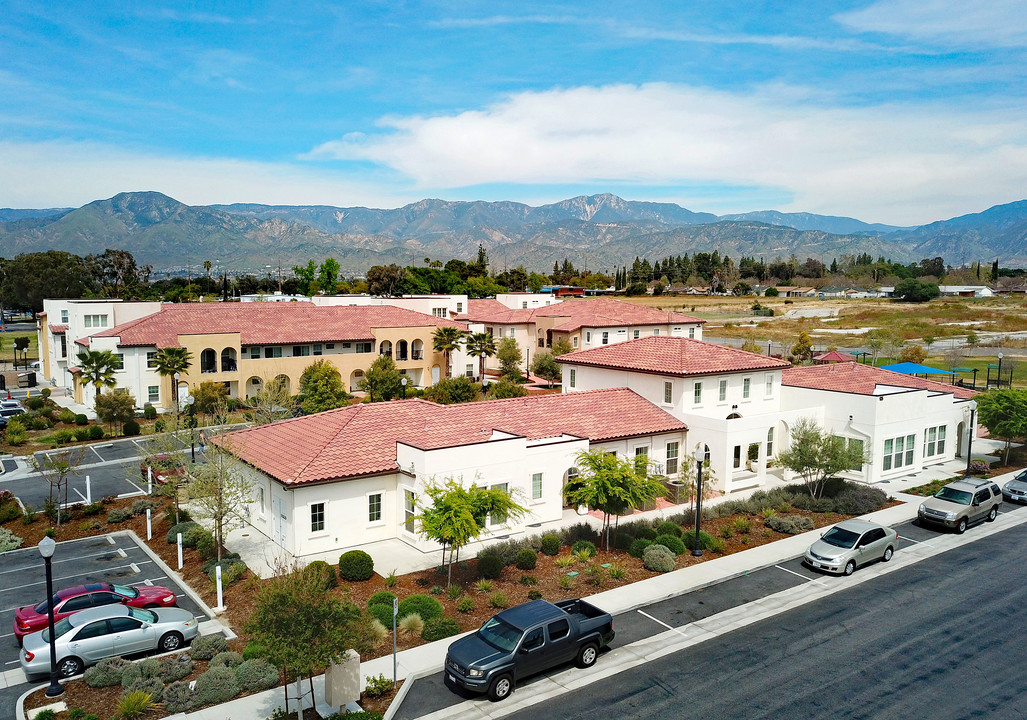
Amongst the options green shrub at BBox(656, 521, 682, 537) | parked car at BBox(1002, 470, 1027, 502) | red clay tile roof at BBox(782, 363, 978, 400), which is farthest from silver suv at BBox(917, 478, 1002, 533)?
green shrub at BBox(656, 521, 682, 537)

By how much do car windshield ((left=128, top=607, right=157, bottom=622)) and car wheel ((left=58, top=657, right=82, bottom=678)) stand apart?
152 centimetres

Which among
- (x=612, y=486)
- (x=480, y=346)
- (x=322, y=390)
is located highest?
(x=480, y=346)

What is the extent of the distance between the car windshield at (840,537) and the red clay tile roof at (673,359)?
Answer: 11444 millimetres

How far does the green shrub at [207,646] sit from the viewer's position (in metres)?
18.1

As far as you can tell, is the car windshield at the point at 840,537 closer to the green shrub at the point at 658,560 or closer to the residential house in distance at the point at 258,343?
the green shrub at the point at 658,560

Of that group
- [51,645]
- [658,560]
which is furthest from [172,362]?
[658,560]

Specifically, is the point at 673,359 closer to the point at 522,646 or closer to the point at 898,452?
the point at 898,452

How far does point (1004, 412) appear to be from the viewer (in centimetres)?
3866

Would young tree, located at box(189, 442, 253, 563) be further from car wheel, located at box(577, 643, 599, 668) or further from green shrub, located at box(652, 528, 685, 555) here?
green shrub, located at box(652, 528, 685, 555)

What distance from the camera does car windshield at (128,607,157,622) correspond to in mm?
18453

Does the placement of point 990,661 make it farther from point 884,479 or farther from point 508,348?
point 508,348

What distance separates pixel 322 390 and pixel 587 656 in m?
35.3

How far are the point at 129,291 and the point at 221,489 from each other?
124099 mm

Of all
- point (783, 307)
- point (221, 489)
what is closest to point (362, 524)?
point (221, 489)
